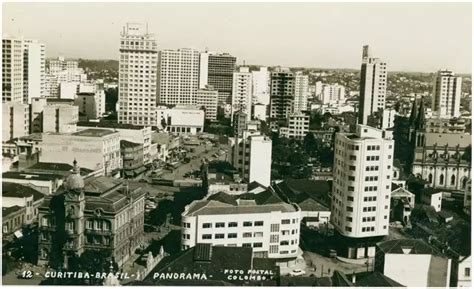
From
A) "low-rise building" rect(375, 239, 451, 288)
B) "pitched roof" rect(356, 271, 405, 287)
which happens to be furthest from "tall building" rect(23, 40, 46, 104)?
"pitched roof" rect(356, 271, 405, 287)

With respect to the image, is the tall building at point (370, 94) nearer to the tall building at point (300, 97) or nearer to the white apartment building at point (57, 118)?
the tall building at point (300, 97)

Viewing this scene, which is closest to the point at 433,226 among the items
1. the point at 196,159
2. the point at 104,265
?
the point at 104,265

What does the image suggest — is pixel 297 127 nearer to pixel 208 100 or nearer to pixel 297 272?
pixel 208 100

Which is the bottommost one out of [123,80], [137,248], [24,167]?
[137,248]

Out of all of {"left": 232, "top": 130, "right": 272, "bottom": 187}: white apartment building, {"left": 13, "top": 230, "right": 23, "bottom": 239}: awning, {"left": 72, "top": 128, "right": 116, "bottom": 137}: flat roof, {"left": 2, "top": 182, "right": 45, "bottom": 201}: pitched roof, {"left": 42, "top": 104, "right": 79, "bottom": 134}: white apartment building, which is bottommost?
{"left": 13, "top": 230, "right": 23, "bottom": 239}: awning

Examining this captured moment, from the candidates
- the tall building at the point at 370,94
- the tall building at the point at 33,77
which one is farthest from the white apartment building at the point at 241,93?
the tall building at the point at 33,77

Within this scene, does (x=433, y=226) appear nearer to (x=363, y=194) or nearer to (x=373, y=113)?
(x=363, y=194)

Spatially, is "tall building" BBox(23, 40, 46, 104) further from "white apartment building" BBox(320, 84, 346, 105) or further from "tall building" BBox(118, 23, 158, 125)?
"white apartment building" BBox(320, 84, 346, 105)
